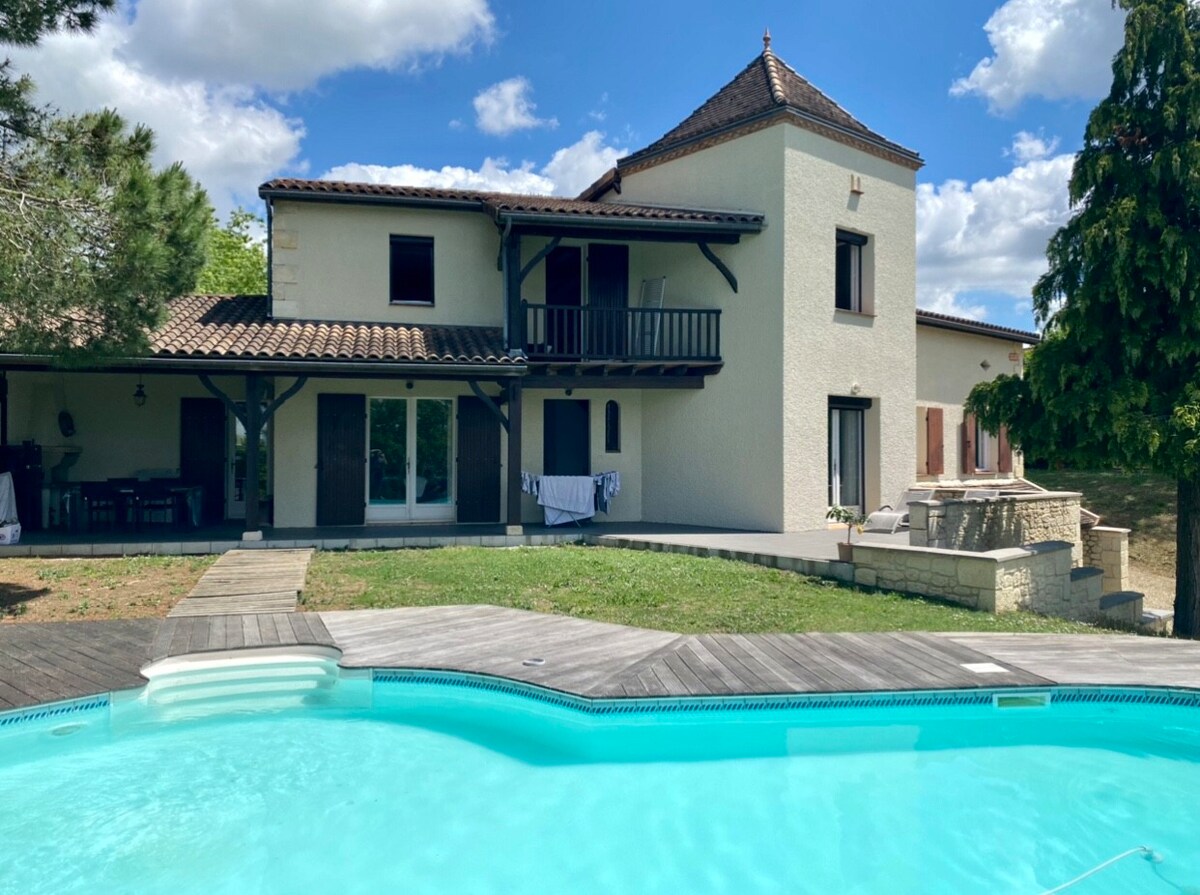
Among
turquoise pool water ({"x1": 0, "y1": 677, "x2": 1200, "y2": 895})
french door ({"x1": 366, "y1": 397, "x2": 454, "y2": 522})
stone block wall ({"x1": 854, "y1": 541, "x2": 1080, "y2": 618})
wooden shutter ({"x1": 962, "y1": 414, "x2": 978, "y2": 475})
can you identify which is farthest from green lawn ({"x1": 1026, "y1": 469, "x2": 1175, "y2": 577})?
turquoise pool water ({"x1": 0, "y1": 677, "x2": 1200, "y2": 895})

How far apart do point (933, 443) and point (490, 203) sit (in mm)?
10570

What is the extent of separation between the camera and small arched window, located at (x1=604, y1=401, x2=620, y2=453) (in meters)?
15.6

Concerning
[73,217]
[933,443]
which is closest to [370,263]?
[73,217]

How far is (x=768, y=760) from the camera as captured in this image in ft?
17.7

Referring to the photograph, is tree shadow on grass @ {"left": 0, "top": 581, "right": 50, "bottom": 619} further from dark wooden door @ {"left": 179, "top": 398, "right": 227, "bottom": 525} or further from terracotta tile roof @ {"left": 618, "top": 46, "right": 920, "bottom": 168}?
terracotta tile roof @ {"left": 618, "top": 46, "right": 920, "bottom": 168}

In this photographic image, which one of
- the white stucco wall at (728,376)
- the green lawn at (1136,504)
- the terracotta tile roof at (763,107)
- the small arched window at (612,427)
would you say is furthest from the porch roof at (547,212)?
the green lawn at (1136,504)

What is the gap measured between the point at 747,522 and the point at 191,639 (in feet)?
31.1

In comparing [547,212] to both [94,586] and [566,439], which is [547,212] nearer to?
[566,439]

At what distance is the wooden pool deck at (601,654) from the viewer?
591cm

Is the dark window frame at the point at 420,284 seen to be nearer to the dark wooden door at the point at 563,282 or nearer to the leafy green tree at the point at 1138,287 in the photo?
the dark wooden door at the point at 563,282

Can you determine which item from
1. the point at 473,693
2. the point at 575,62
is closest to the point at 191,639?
the point at 473,693

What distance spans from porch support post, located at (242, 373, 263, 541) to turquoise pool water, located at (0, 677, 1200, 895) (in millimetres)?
6453

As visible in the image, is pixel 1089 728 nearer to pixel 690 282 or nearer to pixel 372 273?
pixel 690 282

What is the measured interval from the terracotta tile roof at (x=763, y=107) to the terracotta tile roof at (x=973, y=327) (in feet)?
11.5
